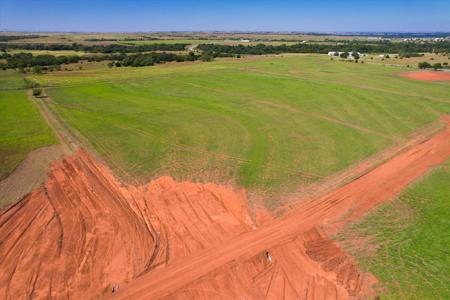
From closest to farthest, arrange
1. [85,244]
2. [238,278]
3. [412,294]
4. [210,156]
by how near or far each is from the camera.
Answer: [412,294], [238,278], [85,244], [210,156]

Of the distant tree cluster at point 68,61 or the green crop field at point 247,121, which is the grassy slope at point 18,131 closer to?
the green crop field at point 247,121

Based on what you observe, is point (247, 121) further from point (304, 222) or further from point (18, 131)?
point (18, 131)

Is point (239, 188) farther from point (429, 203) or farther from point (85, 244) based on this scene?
point (429, 203)

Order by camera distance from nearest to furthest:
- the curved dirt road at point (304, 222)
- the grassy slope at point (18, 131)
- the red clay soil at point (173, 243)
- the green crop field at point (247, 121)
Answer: the red clay soil at point (173, 243) < the curved dirt road at point (304, 222) < the green crop field at point (247, 121) < the grassy slope at point (18, 131)

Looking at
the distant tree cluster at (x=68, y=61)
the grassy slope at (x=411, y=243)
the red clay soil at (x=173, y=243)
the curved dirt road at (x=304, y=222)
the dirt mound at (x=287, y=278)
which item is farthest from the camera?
the distant tree cluster at (x=68, y=61)

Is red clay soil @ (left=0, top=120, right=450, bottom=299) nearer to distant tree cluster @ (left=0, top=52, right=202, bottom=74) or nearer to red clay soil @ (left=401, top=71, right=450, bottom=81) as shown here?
red clay soil @ (left=401, top=71, right=450, bottom=81)

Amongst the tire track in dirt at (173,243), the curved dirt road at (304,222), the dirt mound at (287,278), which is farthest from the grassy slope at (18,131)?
the dirt mound at (287,278)

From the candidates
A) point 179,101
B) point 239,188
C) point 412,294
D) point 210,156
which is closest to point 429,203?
point 412,294
